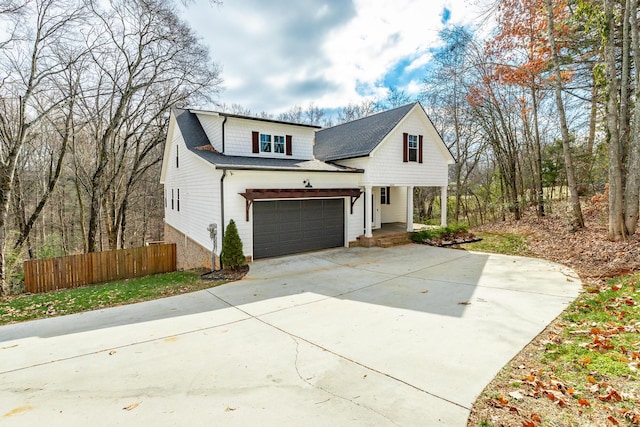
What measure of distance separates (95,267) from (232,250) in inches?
255

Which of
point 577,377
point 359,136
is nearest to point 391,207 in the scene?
point 359,136

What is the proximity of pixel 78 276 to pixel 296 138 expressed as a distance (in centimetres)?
1016

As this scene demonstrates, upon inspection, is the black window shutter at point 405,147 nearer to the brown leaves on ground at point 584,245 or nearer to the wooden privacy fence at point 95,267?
the brown leaves on ground at point 584,245

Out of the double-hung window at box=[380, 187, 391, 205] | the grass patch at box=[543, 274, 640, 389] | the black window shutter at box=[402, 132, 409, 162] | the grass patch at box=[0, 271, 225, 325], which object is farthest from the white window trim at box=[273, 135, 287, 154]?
the grass patch at box=[543, 274, 640, 389]

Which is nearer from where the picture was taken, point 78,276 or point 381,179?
point 78,276

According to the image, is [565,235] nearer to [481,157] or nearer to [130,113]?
[481,157]

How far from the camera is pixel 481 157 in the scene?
24797 mm

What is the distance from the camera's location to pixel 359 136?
15.4m

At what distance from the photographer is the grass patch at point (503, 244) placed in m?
11.8

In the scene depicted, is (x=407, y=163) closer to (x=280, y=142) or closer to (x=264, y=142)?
(x=280, y=142)

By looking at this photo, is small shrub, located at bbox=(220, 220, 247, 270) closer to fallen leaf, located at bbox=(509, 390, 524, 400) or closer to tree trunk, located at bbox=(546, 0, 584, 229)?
fallen leaf, located at bbox=(509, 390, 524, 400)

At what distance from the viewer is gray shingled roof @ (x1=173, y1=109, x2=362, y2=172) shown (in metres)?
10.7

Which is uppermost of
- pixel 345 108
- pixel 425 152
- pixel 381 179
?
pixel 345 108

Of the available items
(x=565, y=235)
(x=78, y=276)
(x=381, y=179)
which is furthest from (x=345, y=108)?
(x=78, y=276)
